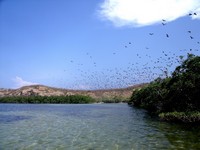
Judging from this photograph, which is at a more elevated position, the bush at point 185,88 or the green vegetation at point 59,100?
the green vegetation at point 59,100

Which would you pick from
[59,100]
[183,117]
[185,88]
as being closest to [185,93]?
[185,88]

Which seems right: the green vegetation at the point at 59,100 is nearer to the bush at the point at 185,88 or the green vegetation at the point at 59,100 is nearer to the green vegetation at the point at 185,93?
the bush at the point at 185,88

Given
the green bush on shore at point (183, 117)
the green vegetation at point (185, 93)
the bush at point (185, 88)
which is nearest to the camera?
the green bush on shore at point (183, 117)

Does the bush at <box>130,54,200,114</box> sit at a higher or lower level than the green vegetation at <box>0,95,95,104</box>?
lower

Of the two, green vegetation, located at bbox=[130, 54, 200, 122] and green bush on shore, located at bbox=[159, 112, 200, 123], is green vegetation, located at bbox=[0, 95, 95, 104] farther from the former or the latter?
green bush on shore, located at bbox=[159, 112, 200, 123]

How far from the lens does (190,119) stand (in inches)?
1528

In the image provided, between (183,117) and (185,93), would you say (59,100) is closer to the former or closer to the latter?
(185,93)

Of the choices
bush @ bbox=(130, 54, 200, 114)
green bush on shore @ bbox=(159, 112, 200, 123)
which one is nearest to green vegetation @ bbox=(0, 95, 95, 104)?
bush @ bbox=(130, 54, 200, 114)

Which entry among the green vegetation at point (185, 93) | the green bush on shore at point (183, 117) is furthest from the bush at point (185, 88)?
Answer: the green bush on shore at point (183, 117)

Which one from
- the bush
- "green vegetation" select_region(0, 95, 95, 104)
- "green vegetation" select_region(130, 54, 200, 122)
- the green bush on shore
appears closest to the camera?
the green bush on shore

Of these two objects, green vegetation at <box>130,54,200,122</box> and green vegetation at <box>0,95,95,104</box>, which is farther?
green vegetation at <box>0,95,95,104</box>

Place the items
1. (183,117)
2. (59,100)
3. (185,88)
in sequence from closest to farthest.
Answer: (183,117) → (185,88) → (59,100)

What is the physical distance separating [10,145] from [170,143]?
1136 centimetres

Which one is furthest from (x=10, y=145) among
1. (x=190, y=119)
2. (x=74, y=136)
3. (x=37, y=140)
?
(x=190, y=119)
